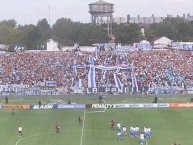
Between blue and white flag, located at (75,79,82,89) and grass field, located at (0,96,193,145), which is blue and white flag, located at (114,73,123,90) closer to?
blue and white flag, located at (75,79,82,89)

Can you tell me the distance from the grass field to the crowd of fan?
16936mm

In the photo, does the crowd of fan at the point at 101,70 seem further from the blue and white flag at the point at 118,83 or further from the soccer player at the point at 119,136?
the soccer player at the point at 119,136

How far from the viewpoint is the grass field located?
43.7 meters

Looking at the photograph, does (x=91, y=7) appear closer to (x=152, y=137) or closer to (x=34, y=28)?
(x=34, y=28)

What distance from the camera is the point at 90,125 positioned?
50.7 m

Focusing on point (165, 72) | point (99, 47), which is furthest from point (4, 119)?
point (99, 47)

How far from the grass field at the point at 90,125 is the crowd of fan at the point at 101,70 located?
1694 centimetres

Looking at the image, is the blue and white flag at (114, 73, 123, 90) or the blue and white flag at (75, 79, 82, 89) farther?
Answer: the blue and white flag at (114, 73, 123, 90)

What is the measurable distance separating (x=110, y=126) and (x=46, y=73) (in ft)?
118

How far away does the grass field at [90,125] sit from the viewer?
43.7 metres

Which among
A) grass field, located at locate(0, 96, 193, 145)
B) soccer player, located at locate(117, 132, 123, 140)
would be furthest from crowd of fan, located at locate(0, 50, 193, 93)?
soccer player, located at locate(117, 132, 123, 140)

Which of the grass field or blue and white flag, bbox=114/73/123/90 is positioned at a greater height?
blue and white flag, bbox=114/73/123/90

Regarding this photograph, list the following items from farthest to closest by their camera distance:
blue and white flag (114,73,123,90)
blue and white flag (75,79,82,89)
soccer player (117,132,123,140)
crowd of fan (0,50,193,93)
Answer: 1. crowd of fan (0,50,193,93)
2. blue and white flag (114,73,123,90)
3. blue and white flag (75,79,82,89)
4. soccer player (117,132,123,140)

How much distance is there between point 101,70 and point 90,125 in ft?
118
